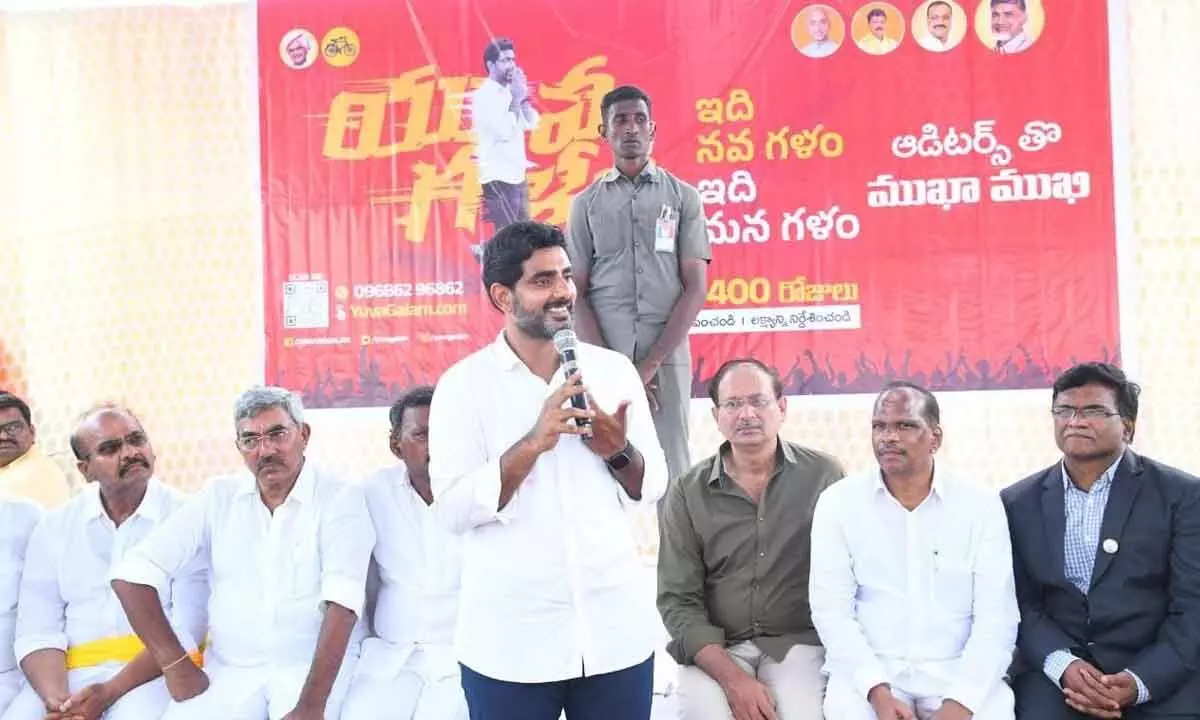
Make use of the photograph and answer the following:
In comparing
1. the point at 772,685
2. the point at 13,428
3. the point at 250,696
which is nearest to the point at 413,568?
the point at 250,696

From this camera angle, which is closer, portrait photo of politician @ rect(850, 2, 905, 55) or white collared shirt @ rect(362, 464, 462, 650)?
white collared shirt @ rect(362, 464, 462, 650)

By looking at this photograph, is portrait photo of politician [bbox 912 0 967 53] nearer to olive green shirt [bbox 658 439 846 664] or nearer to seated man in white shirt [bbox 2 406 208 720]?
olive green shirt [bbox 658 439 846 664]

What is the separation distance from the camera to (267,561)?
3428mm

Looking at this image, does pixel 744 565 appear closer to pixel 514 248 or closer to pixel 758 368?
pixel 758 368

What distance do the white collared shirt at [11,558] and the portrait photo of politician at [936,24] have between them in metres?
4.06

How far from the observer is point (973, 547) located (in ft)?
10.8

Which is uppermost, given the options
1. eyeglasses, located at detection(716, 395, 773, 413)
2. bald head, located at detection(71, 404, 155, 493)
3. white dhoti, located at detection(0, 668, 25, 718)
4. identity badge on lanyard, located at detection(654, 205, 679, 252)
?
identity badge on lanyard, located at detection(654, 205, 679, 252)

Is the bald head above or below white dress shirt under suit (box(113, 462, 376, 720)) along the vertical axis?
above

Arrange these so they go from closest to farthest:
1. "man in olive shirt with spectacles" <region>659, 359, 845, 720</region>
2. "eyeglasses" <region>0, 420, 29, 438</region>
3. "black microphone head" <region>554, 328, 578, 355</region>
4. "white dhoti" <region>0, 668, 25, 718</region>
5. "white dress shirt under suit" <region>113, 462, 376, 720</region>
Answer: "black microphone head" <region>554, 328, 578, 355</region> < "white dress shirt under suit" <region>113, 462, 376, 720</region> < "man in olive shirt with spectacles" <region>659, 359, 845, 720</region> < "white dhoti" <region>0, 668, 25, 718</region> < "eyeglasses" <region>0, 420, 29, 438</region>

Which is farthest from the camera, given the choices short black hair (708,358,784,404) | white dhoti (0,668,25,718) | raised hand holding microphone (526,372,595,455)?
white dhoti (0,668,25,718)

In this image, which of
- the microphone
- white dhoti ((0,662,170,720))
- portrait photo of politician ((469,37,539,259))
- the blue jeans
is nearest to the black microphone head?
the microphone

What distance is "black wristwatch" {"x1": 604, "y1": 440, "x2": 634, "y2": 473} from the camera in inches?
95.3

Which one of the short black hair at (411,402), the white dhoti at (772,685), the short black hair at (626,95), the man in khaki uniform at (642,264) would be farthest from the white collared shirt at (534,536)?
the short black hair at (626,95)

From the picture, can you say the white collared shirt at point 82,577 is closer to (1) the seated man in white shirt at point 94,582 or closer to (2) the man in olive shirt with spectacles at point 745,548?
(1) the seated man in white shirt at point 94,582
